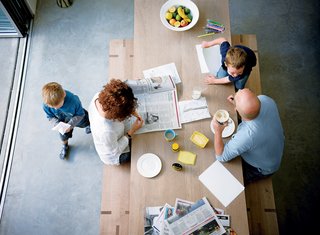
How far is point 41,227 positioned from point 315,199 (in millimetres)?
2444

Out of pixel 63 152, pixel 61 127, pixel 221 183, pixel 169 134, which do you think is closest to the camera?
pixel 221 183

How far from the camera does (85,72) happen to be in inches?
114

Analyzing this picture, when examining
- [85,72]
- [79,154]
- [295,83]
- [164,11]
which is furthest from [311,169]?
[85,72]

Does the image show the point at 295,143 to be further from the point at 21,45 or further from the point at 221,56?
the point at 21,45

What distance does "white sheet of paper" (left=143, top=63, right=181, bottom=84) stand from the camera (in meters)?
2.02

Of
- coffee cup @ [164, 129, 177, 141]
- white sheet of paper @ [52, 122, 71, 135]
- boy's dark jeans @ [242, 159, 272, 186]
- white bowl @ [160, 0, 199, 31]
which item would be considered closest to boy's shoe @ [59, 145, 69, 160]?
white sheet of paper @ [52, 122, 71, 135]

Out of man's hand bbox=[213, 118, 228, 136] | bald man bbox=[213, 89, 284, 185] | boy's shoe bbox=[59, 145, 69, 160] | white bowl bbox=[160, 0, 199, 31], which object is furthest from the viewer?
boy's shoe bbox=[59, 145, 69, 160]

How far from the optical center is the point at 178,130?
187 centimetres

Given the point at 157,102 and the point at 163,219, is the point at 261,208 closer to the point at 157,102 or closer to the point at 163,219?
the point at 163,219

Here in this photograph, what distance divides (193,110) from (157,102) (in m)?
0.26

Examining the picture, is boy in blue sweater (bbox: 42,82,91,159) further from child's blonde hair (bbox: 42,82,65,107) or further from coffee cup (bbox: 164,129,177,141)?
coffee cup (bbox: 164,129,177,141)

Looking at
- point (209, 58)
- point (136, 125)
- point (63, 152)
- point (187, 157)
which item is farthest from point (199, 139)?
point (63, 152)

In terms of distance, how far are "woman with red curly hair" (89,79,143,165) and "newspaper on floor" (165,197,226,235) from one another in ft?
1.92

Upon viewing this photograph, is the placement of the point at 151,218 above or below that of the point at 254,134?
below
